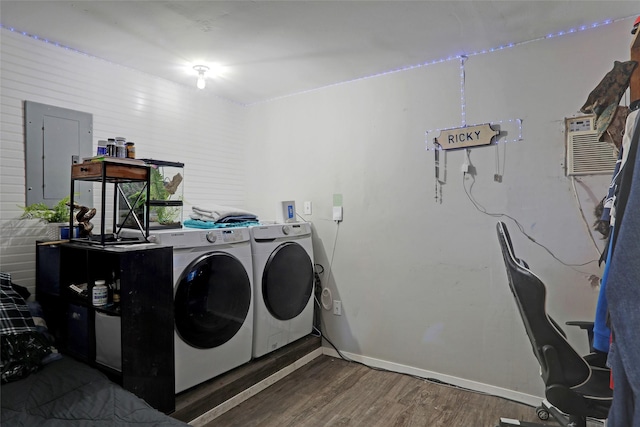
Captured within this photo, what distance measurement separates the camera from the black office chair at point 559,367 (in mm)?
1566

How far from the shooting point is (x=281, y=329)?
262cm

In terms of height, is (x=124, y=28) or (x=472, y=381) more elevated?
(x=124, y=28)

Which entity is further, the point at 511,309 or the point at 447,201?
the point at 447,201

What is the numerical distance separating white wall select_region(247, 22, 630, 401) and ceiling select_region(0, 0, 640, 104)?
0.23 m

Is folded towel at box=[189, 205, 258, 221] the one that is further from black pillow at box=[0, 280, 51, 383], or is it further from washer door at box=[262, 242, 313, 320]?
black pillow at box=[0, 280, 51, 383]

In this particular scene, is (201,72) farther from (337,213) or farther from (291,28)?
(337,213)

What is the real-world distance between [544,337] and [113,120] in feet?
9.33

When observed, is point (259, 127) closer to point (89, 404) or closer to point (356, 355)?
point (356, 355)

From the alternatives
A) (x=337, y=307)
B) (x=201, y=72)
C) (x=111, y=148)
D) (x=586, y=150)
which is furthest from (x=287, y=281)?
(x=586, y=150)

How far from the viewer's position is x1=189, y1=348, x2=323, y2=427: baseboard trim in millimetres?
2013

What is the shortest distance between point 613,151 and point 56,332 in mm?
3245

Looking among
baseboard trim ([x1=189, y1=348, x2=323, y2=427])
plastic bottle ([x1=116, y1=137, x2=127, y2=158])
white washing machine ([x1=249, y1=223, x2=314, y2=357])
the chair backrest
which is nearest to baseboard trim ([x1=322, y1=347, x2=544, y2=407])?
baseboard trim ([x1=189, y1=348, x2=323, y2=427])

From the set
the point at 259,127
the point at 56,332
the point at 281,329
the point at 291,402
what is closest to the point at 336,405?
the point at 291,402

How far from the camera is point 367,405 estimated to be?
7.34 ft
